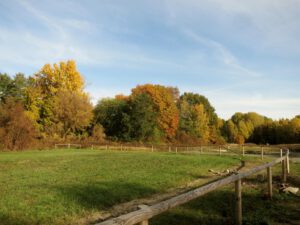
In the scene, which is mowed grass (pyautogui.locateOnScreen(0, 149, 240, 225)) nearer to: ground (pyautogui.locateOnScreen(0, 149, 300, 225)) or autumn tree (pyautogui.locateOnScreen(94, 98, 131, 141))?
ground (pyautogui.locateOnScreen(0, 149, 300, 225))

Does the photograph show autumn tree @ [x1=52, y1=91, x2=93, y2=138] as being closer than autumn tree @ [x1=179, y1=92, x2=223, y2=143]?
Yes

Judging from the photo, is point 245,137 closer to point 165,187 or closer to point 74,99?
point 74,99

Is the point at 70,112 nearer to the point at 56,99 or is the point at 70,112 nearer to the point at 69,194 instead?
the point at 56,99

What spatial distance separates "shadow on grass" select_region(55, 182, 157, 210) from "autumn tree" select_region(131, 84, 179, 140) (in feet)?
158

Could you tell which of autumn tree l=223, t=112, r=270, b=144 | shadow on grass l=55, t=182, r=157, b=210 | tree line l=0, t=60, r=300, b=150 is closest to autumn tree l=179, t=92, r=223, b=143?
tree line l=0, t=60, r=300, b=150

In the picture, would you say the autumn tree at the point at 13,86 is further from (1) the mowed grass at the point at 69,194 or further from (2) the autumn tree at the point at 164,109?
(1) the mowed grass at the point at 69,194

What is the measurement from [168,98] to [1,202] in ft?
173

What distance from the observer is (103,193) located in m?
9.20

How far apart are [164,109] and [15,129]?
3132 cm

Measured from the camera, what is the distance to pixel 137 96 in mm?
54938

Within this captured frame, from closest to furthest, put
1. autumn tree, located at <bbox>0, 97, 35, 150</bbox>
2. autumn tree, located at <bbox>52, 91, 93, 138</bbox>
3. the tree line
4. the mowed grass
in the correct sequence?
the mowed grass, autumn tree, located at <bbox>0, 97, 35, 150</bbox>, the tree line, autumn tree, located at <bbox>52, 91, 93, 138</bbox>

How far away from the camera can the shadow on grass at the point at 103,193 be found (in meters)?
8.12

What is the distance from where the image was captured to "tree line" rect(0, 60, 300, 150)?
4109 centimetres

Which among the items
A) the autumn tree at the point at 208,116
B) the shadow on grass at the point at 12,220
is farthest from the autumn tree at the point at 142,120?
the shadow on grass at the point at 12,220
